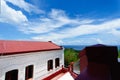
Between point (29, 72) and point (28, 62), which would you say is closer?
point (28, 62)

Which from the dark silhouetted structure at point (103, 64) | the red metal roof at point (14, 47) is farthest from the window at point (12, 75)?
the dark silhouetted structure at point (103, 64)

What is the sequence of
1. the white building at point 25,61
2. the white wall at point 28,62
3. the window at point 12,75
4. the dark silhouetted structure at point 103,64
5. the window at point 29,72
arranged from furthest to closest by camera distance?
the window at point 29,72 < the window at point 12,75 < the white building at point 25,61 < the white wall at point 28,62 < the dark silhouetted structure at point 103,64

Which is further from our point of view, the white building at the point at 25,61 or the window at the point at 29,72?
the window at the point at 29,72

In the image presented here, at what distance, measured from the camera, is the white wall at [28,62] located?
8.41 metres

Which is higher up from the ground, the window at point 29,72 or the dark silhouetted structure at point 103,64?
the dark silhouetted structure at point 103,64

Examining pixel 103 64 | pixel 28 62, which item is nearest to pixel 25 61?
pixel 28 62

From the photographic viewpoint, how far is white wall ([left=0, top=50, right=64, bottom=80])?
841 cm

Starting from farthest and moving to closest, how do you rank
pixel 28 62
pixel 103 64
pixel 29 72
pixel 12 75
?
pixel 29 72 < pixel 28 62 < pixel 12 75 < pixel 103 64

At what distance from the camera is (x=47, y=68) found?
45.7 ft

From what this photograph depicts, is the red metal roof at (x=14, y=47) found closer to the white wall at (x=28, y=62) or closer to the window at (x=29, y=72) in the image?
the white wall at (x=28, y=62)

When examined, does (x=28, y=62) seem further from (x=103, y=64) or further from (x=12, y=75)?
(x=103, y=64)

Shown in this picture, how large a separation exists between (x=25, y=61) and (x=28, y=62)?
421 mm

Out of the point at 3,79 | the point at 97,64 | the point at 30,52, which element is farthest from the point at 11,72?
the point at 97,64

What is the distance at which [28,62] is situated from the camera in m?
10.6
